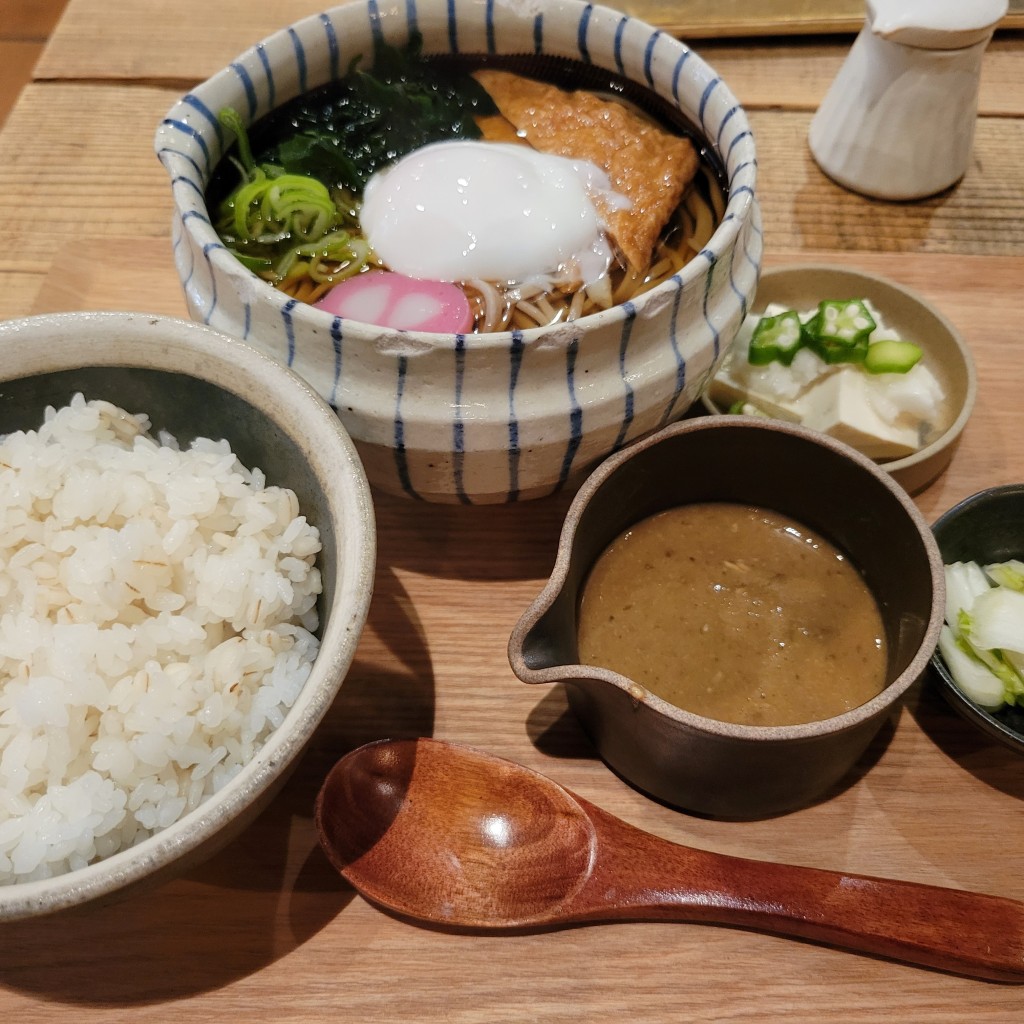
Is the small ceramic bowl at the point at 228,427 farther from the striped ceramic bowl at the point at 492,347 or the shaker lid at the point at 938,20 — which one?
the shaker lid at the point at 938,20

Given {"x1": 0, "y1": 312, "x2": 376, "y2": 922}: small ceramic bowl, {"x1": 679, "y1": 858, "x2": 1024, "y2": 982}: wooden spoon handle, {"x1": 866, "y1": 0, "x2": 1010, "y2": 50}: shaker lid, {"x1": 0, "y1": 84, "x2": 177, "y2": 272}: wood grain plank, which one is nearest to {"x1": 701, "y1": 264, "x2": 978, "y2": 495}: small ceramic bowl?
{"x1": 866, "y1": 0, "x2": 1010, "y2": 50}: shaker lid

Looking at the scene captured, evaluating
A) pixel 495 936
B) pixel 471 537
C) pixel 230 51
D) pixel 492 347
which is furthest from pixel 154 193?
pixel 495 936

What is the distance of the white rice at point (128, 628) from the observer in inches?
34.8

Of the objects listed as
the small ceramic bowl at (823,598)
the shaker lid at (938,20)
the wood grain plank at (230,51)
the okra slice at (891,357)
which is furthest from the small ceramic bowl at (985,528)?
the wood grain plank at (230,51)

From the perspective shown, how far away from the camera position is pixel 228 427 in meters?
1.13

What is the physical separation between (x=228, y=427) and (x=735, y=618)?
0.71m

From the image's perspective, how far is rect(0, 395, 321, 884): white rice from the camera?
2.90ft

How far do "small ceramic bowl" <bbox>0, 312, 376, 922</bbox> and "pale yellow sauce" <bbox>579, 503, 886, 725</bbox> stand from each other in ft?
1.17

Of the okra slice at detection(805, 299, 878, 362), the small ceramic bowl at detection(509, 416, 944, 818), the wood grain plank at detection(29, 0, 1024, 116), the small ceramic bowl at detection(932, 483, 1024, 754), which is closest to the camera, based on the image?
the small ceramic bowl at detection(509, 416, 944, 818)

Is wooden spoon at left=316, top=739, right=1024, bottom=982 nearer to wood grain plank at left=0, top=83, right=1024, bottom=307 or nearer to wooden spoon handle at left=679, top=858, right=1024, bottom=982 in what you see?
wooden spoon handle at left=679, top=858, right=1024, bottom=982

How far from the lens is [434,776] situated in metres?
1.06

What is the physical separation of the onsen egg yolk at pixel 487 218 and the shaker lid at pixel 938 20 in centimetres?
68

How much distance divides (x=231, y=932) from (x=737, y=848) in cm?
60

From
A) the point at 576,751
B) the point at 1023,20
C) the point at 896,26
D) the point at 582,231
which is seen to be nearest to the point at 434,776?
the point at 576,751
